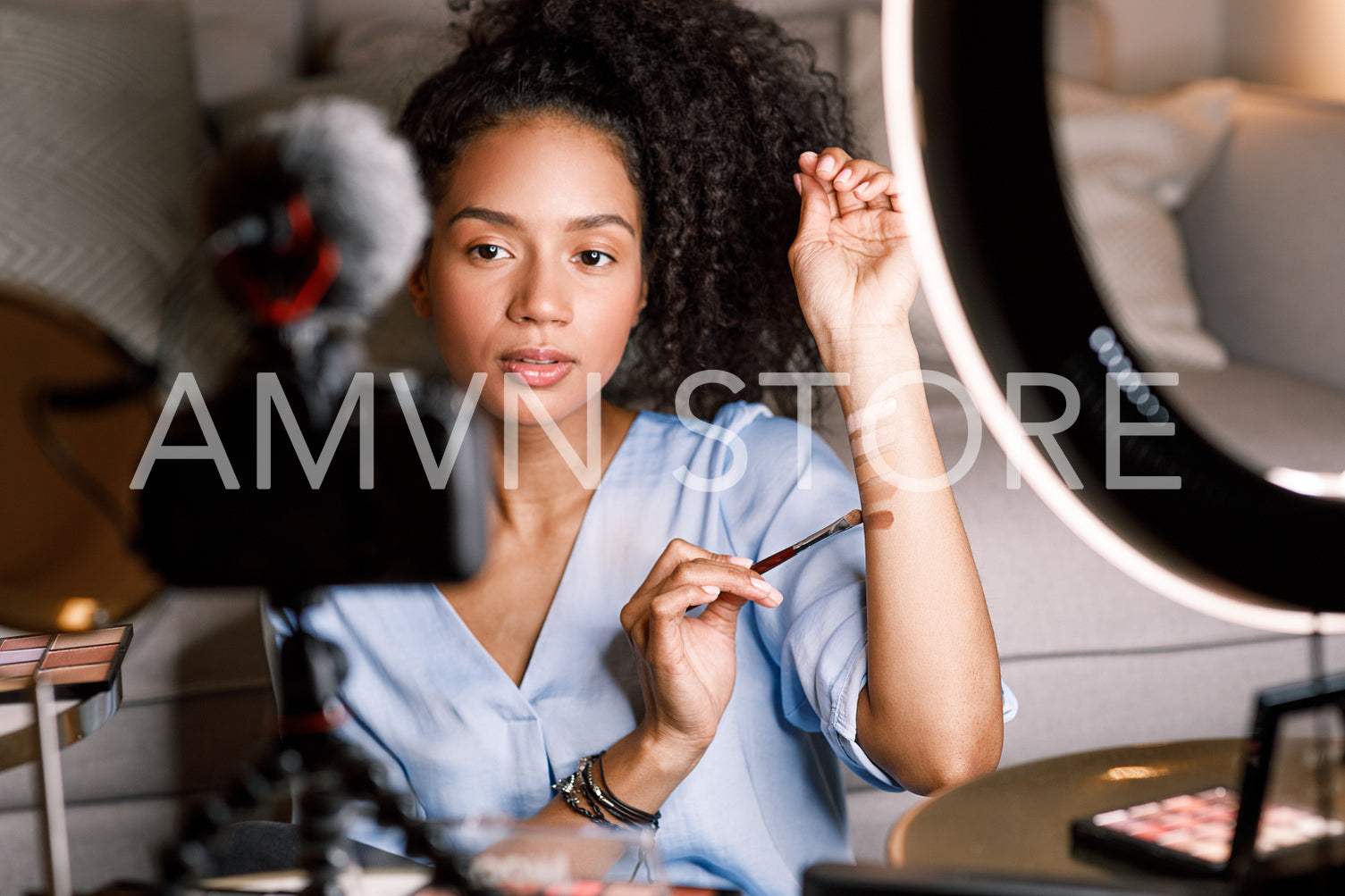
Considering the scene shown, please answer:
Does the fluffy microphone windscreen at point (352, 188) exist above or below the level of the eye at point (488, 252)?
below

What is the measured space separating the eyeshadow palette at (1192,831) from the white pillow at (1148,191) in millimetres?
1028

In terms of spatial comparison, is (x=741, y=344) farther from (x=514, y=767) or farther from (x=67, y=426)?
(x=67, y=426)

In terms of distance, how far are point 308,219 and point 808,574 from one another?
0.53m

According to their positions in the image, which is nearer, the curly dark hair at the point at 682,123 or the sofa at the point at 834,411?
the curly dark hair at the point at 682,123

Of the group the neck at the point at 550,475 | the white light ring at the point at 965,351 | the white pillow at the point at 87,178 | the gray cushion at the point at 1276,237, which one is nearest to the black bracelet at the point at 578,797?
the neck at the point at 550,475

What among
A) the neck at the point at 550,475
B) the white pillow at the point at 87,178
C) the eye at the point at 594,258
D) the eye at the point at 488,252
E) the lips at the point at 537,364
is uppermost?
the white pillow at the point at 87,178

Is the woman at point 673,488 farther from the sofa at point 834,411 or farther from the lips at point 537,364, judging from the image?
the sofa at point 834,411

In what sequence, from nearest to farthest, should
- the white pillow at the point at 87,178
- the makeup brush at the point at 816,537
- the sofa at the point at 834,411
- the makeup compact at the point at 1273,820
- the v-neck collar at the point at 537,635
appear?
the makeup compact at the point at 1273,820, the makeup brush at the point at 816,537, the v-neck collar at the point at 537,635, the sofa at the point at 834,411, the white pillow at the point at 87,178

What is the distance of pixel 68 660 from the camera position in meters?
0.69

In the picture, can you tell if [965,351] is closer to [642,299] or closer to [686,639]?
[686,639]

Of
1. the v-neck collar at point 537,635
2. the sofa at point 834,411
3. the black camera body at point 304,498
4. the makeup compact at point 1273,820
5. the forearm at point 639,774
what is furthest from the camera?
the sofa at point 834,411

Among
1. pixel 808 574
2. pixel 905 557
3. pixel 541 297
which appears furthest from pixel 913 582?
pixel 541 297

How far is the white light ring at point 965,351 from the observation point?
38 cm

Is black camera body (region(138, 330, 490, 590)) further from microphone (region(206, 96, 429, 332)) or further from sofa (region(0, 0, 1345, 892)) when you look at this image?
sofa (region(0, 0, 1345, 892))
